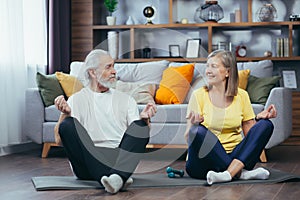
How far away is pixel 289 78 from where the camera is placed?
678cm

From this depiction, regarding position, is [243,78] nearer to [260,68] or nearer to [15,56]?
[260,68]

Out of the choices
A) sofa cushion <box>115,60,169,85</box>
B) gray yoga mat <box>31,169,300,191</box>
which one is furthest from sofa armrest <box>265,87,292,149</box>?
sofa cushion <box>115,60,169,85</box>

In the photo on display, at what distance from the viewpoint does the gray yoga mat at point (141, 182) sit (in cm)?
327

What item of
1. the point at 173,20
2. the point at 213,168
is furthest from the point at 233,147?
the point at 173,20

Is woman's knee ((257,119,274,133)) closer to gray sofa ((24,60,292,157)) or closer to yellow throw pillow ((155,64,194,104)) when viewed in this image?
gray sofa ((24,60,292,157))

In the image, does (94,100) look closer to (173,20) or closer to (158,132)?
(158,132)

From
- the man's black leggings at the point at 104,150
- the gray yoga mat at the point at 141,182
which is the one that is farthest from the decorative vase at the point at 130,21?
the man's black leggings at the point at 104,150

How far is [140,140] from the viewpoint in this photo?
3.14 metres

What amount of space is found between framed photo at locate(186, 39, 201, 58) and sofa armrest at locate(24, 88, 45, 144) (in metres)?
2.28

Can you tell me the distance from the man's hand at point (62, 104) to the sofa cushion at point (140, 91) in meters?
1.93

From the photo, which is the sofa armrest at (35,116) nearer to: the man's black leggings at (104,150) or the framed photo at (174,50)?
the man's black leggings at (104,150)

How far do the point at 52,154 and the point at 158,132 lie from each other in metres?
1.09

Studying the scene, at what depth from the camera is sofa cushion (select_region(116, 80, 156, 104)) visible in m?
5.10

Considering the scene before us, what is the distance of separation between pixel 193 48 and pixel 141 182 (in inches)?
142
